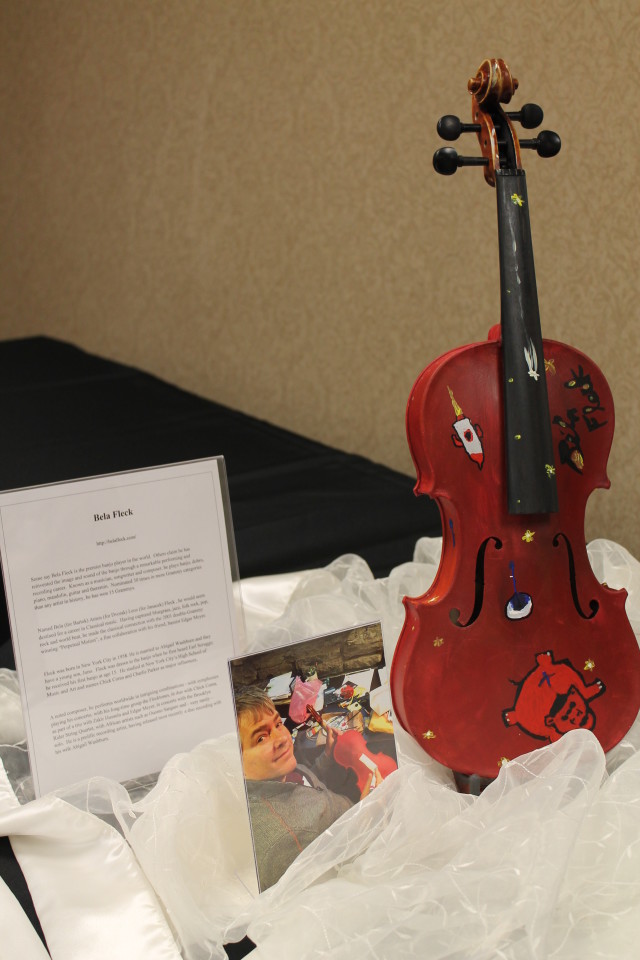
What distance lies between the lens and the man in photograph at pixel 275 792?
2.29 feet

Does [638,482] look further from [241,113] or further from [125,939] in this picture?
[241,113]

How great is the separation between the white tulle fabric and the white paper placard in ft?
0.16

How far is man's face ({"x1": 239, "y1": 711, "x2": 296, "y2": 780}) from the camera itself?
0.70m

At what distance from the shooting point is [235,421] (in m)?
2.09

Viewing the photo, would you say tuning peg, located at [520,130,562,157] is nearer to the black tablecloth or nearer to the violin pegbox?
the violin pegbox

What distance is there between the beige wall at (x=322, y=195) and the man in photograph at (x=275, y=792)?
0.82 meters

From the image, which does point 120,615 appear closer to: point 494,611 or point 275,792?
point 275,792

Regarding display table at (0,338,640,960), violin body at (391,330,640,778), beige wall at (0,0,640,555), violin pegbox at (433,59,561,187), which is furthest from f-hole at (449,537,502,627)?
beige wall at (0,0,640,555)

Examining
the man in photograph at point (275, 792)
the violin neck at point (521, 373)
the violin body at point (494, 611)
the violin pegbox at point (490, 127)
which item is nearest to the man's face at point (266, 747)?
the man in photograph at point (275, 792)

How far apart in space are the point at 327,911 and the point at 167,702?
277mm

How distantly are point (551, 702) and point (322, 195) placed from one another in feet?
4.45

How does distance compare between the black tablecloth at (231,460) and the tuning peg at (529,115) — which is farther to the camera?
the black tablecloth at (231,460)

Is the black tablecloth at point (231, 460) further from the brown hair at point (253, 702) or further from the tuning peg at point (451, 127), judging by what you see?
the tuning peg at point (451, 127)

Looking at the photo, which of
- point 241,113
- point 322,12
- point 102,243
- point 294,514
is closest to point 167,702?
point 294,514
